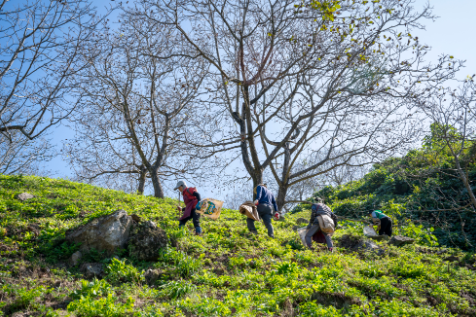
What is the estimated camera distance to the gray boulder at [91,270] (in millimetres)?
5523

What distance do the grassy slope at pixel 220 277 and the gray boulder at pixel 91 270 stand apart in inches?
5.0

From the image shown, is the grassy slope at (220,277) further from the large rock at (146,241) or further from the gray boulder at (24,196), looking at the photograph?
the gray boulder at (24,196)

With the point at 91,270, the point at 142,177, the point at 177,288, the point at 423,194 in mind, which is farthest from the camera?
the point at 142,177

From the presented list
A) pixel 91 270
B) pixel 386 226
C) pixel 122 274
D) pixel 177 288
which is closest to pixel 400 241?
pixel 386 226

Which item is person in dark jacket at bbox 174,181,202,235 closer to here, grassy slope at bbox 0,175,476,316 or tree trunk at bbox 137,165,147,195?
grassy slope at bbox 0,175,476,316

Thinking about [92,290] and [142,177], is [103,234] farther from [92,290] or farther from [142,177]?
[142,177]

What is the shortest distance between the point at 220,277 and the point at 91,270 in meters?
2.39

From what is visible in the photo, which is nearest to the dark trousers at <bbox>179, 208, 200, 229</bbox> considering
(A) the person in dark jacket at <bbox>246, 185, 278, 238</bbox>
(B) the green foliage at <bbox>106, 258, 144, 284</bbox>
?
(A) the person in dark jacket at <bbox>246, 185, 278, 238</bbox>

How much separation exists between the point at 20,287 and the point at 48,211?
337cm

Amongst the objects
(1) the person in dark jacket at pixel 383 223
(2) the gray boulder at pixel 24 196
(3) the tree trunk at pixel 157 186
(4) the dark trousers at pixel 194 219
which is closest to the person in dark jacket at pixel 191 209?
(4) the dark trousers at pixel 194 219

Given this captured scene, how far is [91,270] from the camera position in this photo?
5586mm

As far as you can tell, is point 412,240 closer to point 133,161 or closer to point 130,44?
point 130,44

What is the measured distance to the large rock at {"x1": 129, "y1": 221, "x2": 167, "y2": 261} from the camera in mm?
6234

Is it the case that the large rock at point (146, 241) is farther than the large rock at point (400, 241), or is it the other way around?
the large rock at point (400, 241)
